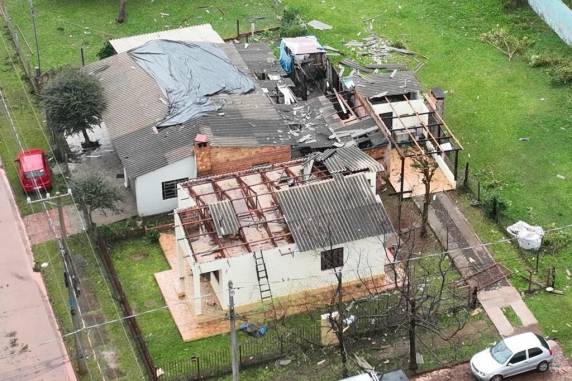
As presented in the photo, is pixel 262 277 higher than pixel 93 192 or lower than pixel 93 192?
lower

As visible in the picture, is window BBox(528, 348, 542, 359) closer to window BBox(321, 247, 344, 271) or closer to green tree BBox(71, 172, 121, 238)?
window BBox(321, 247, 344, 271)

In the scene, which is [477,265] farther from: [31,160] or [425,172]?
[31,160]

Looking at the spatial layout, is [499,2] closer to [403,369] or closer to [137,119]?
[137,119]

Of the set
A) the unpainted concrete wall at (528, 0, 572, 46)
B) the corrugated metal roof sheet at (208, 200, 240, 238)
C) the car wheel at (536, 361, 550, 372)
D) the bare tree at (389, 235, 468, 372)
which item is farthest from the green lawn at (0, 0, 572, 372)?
the corrugated metal roof sheet at (208, 200, 240, 238)

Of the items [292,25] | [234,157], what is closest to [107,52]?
[292,25]

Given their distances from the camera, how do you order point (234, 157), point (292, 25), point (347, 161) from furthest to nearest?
point (292, 25) → point (234, 157) → point (347, 161)

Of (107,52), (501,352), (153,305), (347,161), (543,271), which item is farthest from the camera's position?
(107,52)

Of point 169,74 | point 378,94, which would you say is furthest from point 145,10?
point 378,94

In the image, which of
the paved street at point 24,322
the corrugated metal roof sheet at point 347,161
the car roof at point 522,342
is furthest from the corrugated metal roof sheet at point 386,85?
the paved street at point 24,322
